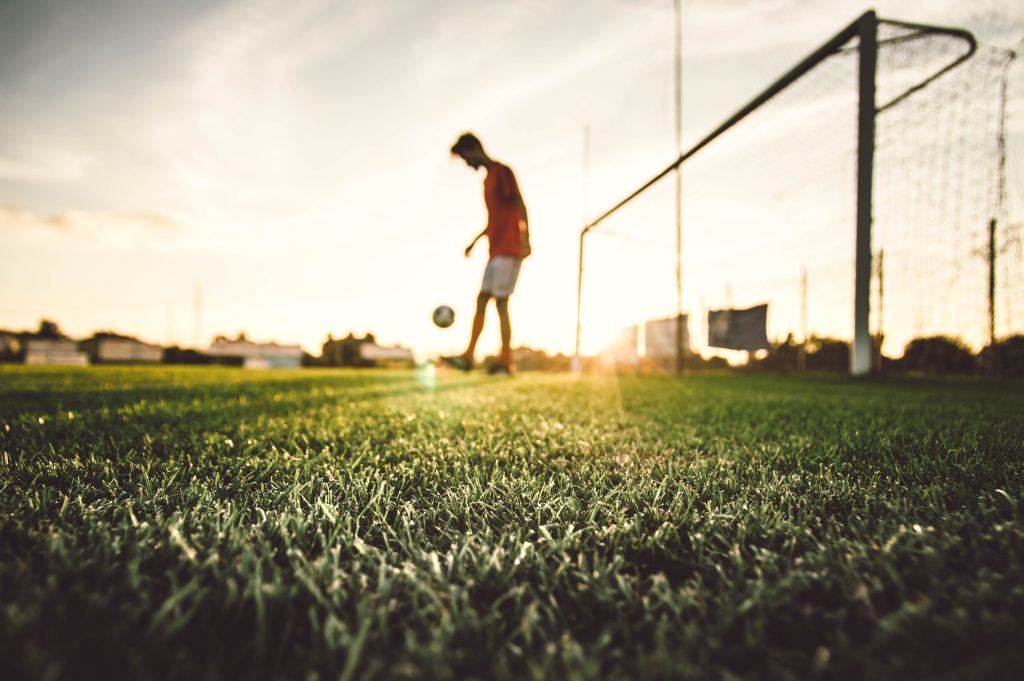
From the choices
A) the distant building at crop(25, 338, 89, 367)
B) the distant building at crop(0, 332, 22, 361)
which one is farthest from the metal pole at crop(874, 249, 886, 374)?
the distant building at crop(0, 332, 22, 361)

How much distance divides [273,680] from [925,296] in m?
14.9

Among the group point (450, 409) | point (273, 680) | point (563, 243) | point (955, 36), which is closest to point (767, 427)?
point (450, 409)

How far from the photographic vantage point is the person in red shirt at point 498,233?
4.76m

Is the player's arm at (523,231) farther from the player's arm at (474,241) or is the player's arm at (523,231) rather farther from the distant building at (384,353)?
the distant building at (384,353)

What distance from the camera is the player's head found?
15.5 ft

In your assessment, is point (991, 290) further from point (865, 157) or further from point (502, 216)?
point (502, 216)

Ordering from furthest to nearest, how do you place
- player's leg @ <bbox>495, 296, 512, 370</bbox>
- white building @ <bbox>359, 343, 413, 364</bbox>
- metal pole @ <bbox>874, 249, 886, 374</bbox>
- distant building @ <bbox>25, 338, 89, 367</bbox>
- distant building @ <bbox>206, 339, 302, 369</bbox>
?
white building @ <bbox>359, 343, 413, 364</bbox> < distant building @ <bbox>206, 339, 302, 369</bbox> < distant building @ <bbox>25, 338, 89, 367</bbox> < metal pole @ <bbox>874, 249, 886, 374</bbox> < player's leg @ <bbox>495, 296, 512, 370</bbox>

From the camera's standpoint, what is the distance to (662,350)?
53.2 ft

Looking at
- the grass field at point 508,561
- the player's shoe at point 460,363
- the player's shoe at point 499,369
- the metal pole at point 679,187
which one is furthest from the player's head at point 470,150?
the metal pole at point 679,187

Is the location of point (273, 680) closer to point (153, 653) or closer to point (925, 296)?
point (153, 653)

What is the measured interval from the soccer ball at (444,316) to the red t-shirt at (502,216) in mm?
1070

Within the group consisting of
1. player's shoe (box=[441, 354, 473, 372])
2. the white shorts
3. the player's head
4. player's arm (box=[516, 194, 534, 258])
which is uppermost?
the player's head

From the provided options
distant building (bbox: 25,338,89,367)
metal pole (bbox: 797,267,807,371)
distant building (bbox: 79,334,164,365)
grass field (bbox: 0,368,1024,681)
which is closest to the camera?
grass field (bbox: 0,368,1024,681)

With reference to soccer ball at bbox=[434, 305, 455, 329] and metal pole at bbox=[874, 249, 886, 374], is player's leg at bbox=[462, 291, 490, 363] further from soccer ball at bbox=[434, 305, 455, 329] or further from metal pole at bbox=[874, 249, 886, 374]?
metal pole at bbox=[874, 249, 886, 374]
